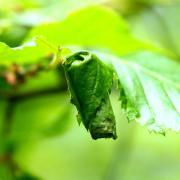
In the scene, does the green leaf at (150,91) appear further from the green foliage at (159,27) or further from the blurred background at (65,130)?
the green foliage at (159,27)

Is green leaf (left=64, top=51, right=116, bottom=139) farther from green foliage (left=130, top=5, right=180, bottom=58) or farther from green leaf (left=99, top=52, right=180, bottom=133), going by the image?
green foliage (left=130, top=5, right=180, bottom=58)

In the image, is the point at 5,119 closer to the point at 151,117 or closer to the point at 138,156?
the point at 138,156

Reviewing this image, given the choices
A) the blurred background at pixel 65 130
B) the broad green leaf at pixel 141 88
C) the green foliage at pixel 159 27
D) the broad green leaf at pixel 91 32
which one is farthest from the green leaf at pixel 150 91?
the green foliage at pixel 159 27

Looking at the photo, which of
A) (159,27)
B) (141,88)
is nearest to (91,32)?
(141,88)

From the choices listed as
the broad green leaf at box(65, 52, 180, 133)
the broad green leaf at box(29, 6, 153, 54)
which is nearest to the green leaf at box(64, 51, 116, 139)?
the broad green leaf at box(65, 52, 180, 133)

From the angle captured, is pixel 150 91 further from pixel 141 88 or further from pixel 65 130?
pixel 65 130

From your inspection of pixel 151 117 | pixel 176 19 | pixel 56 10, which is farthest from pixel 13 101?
pixel 176 19
